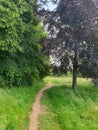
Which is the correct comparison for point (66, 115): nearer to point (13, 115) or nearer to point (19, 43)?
point (13, 115)

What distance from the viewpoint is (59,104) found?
24781 mm

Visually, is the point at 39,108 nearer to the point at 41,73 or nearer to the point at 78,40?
the point at 78,40

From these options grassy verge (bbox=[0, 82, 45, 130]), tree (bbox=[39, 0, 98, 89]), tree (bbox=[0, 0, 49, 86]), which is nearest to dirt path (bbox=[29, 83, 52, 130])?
grassy verge (bbox=[0, 82, 45, 130])

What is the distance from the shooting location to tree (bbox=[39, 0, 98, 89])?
3384cm

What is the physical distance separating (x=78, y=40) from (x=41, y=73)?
9756 mm

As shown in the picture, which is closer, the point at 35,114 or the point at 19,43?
the point at 35,114

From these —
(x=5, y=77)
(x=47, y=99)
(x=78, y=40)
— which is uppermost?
(x=78, y=40)

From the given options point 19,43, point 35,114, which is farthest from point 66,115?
point 19,43

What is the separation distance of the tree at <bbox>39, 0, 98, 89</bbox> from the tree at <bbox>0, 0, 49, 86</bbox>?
66.0 inches

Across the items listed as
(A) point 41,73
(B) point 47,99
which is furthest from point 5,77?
(A) point 41,73

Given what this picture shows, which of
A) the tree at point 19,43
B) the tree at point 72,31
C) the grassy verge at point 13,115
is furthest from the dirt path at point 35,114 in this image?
the tree at point 72,31

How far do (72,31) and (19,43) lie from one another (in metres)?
6.07

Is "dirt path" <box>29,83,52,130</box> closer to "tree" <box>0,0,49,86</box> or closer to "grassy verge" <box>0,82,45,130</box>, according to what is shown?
"grassy verge" <box>0,82,45,130</box>

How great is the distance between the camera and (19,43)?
32.2 meters
